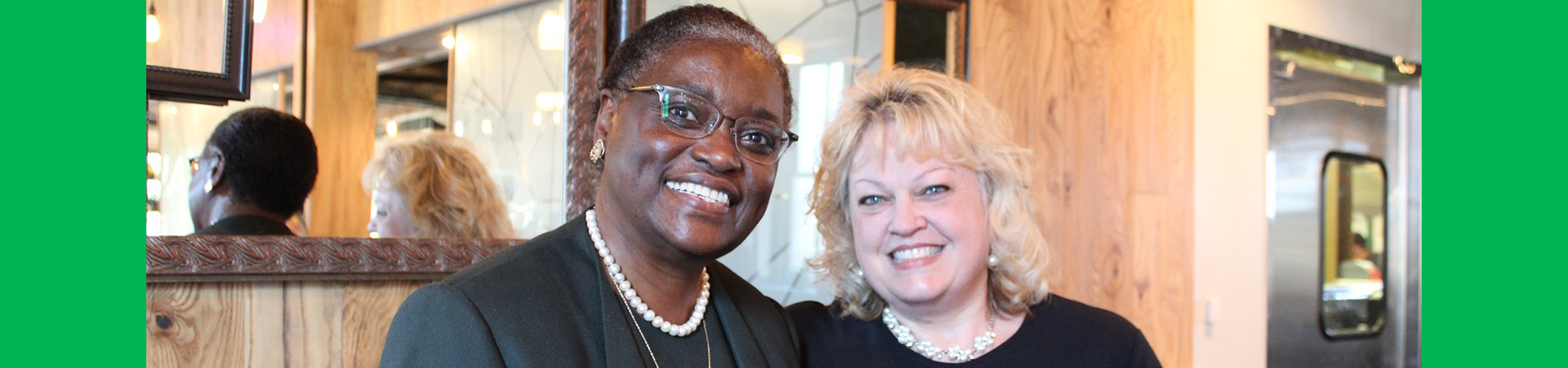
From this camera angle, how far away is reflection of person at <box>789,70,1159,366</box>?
2002 millimetres

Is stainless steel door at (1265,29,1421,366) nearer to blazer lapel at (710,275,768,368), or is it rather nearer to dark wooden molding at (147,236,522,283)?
blazer lapel at (710,275,768,368)

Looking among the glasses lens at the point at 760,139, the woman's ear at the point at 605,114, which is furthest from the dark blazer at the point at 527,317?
the glasses lens at the point at 760,139

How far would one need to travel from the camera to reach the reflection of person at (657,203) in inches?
51.8

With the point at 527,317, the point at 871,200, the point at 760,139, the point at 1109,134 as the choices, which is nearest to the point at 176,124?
the point at 527,317

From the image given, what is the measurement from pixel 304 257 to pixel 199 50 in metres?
0.35

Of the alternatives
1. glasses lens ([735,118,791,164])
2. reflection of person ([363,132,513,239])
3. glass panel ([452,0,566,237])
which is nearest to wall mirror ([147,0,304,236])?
reflection of person ([363,132,513,239])

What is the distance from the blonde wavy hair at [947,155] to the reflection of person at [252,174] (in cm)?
96

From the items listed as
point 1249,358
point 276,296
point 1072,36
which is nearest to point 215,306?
point 276,296

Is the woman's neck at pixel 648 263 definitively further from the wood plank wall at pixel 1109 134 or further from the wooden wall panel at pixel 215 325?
the wood plank wall at pixel 1109 134

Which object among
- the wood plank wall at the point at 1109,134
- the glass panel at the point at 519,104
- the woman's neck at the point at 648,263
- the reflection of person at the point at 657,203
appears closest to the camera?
the reflection of person at the point at 657,203

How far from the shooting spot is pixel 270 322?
169 centimetres

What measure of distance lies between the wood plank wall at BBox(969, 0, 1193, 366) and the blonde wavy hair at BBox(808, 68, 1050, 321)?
921mm

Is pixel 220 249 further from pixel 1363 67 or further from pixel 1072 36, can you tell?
pixel 1363 67

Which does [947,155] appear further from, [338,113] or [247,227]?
[247,227]
